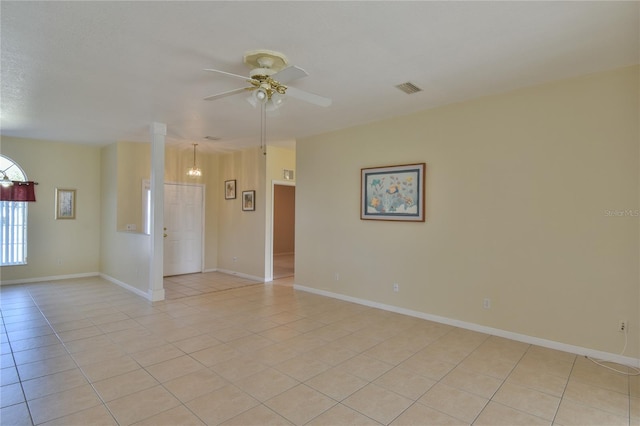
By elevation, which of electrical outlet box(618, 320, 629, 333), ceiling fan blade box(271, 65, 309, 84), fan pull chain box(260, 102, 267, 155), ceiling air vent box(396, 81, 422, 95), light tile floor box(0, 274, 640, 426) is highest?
ceiling air vent box(396, 81, 422, 95)

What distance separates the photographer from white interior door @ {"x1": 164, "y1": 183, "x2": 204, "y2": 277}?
7148 millimetres

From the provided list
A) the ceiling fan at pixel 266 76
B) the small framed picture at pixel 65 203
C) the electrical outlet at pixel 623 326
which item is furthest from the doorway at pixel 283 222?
the electrical outlet at pixel 623 326

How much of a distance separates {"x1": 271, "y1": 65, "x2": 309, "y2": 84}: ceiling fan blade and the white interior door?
5279mm

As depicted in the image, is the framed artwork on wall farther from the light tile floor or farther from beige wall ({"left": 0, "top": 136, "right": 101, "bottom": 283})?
beige wall ({"left": 0, "top": 136, "right": 101, "bottom": 283})

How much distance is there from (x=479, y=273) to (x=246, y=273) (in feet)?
15.0

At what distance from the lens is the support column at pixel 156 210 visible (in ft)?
16.6

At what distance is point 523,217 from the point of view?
3607 mm

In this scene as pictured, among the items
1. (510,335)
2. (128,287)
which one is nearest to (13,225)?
(128,287)

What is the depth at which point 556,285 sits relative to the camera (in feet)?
11.2

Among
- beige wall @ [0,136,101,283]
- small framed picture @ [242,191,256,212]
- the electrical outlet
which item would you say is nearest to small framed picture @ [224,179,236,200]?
small framed picture @ [242,191,256,212]

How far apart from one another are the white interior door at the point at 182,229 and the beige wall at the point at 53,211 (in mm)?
1423

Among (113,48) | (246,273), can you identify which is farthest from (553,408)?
(246,273)

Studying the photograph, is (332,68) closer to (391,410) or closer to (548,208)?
(548,208)

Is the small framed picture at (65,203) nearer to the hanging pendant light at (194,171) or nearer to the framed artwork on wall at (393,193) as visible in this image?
the hanging pendant light at (194,171)
